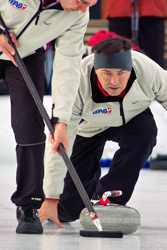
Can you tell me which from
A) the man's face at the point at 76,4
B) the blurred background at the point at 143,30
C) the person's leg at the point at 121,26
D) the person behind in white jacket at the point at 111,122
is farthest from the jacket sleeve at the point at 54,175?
the person's leg at the point at 121,26

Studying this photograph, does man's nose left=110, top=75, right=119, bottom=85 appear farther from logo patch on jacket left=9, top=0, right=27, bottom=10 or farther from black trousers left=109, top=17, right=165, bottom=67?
black trousers left=109, top=17, right=165, bottom=67

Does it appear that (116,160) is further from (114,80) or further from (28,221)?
(28,221)

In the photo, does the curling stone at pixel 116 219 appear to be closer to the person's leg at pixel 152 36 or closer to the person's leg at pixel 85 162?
the person's leg at pixel 85 162

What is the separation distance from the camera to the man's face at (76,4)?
1747 millimetres

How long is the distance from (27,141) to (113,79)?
0.58 meters

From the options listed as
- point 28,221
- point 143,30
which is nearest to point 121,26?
point 143,30

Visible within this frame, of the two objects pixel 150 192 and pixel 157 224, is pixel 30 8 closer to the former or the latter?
pixel 157 224

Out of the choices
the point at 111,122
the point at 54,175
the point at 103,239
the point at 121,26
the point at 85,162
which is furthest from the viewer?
the point at 121,26

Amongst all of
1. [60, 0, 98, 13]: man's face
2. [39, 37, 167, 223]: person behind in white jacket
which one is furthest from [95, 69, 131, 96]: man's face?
[60, 0, 98, 13]: man's face

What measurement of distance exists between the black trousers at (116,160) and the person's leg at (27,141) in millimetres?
379

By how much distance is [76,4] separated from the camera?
1763 millimetres

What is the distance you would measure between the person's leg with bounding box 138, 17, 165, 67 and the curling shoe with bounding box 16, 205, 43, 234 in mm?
2800

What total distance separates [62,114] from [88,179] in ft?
2.30

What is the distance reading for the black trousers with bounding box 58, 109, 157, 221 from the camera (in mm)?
2109
